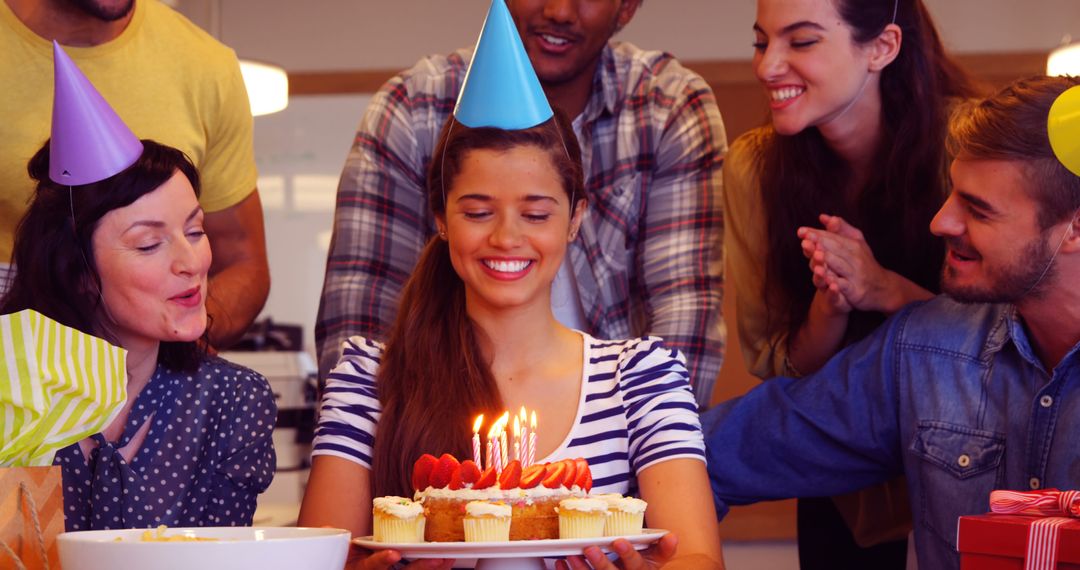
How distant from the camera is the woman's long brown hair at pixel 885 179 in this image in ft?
7.79

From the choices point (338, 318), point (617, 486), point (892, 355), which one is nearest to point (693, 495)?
point (617, 486)

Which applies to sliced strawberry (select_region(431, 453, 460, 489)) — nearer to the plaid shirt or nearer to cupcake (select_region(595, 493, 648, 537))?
cupcake (select_region(595, 493, 648, 537))

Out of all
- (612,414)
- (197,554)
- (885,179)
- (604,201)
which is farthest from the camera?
(604,201)

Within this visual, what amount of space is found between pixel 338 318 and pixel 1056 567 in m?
1.62

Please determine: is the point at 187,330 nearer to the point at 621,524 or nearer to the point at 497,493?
the point at 497,493

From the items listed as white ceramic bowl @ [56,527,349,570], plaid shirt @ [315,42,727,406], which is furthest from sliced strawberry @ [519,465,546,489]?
plaid shirt @ [315,42,727,406]

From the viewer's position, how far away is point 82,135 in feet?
5.44

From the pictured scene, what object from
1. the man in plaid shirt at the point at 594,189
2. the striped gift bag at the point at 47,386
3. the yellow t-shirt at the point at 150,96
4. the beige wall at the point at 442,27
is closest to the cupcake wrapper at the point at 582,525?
the striped gift bag at the point at 47,386

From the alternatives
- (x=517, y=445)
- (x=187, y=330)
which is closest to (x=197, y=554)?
(x=517, y=445)

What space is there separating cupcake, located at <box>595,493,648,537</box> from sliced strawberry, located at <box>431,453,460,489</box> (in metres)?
0.19

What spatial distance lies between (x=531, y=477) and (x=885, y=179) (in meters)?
1.13

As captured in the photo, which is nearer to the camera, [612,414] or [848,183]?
[612,414]

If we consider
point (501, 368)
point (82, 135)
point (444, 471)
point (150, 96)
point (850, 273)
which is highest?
point (150, 96)

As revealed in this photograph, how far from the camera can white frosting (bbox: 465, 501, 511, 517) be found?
1521mm
